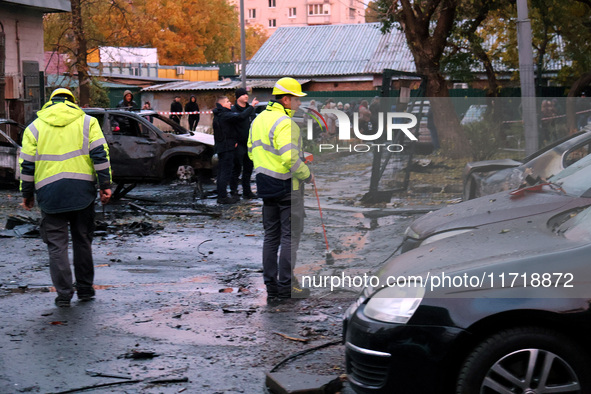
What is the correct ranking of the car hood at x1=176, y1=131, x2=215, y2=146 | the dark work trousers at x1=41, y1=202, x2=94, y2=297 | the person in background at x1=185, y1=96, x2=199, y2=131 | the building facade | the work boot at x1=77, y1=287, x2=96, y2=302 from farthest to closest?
the person in background at x1=185, y1=96, x2=199, y2=131 < the building facade < the car hood at x1=176, y1=131, x2=215, y2=146 < the work boot at x1=77, y1=287, x2=96, y2=302 < the dark work trousers at x1=41, y1=202, x2=94, y2=297

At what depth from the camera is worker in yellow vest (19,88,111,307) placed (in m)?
7.16

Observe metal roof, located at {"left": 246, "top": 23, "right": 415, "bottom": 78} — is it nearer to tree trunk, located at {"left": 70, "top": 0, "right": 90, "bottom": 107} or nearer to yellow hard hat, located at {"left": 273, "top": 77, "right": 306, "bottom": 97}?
tree trunk, located at {"left": 70, "top": 0, "right": 90, "bottom": 107}

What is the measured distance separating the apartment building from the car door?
9519 centimetres

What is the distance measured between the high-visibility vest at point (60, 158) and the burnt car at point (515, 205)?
294 cm

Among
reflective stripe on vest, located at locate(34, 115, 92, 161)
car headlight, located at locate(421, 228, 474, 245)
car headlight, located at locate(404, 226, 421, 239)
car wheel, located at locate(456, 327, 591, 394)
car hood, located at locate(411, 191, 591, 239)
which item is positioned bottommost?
car wheel, located at locate(456, 327, 591, 394)

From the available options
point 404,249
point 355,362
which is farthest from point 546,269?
point 404,249

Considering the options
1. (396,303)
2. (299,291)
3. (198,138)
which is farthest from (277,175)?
(198,138)

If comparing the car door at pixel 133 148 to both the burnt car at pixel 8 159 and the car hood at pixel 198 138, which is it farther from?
the burnt car at pixel 8 159

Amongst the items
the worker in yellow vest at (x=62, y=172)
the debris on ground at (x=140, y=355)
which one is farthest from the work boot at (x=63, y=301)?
the debris on ground at (x=140, y=355)

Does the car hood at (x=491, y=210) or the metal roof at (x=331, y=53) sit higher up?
the metal roof at (x=331, y=53)

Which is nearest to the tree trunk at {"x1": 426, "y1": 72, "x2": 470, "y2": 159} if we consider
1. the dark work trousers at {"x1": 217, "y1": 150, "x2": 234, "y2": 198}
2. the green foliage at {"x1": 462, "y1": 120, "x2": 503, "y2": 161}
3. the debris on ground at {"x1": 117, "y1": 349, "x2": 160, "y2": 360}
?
the green foliage at {"x1": 462, "y1": 120, "x2": 503, "y2": 161}

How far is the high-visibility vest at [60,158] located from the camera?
7137mm

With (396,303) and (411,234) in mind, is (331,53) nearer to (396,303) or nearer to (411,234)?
(411,234)

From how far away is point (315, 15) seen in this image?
4390 inches
